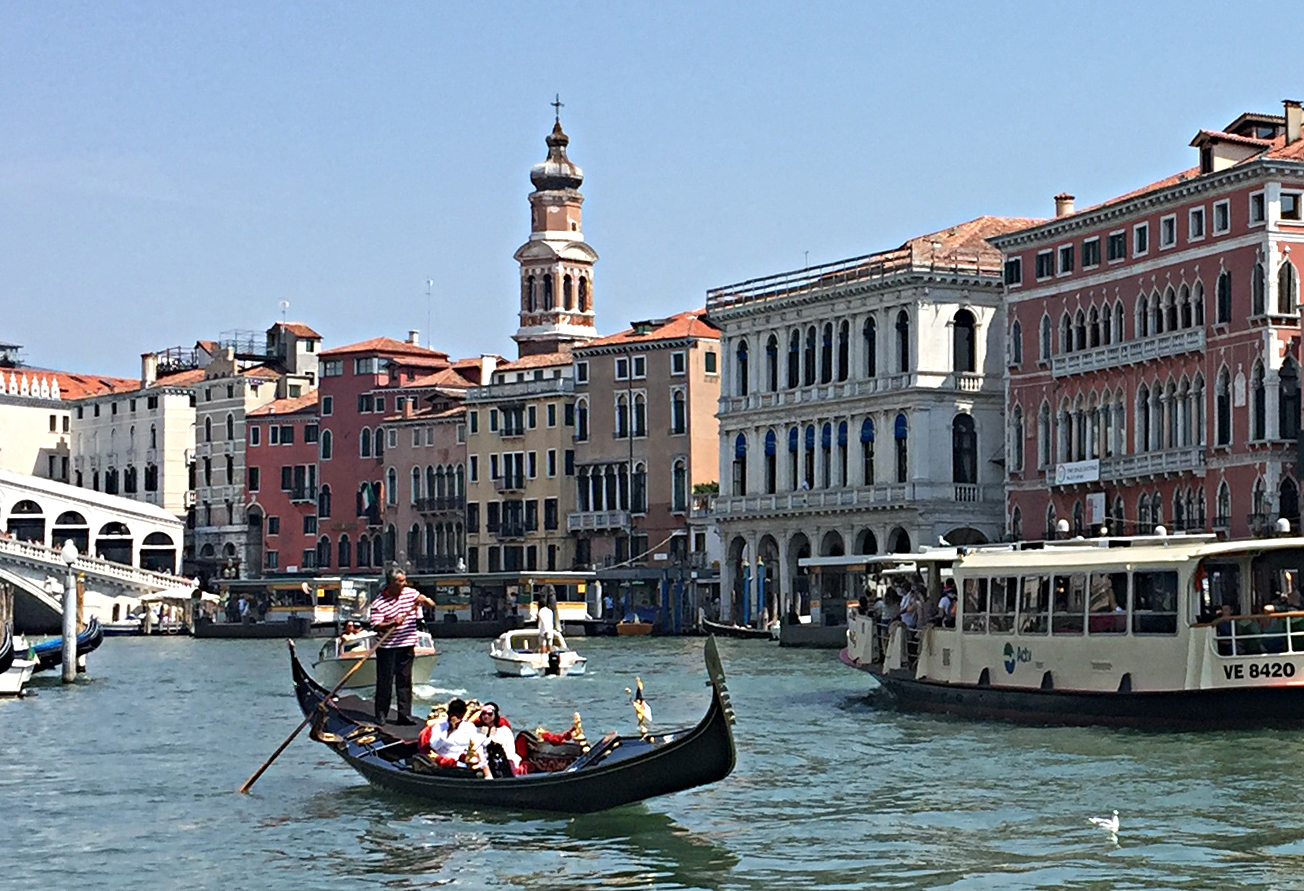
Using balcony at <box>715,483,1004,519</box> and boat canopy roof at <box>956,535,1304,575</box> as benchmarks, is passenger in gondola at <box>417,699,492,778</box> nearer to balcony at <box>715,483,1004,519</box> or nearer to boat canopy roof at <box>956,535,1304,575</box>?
boat canopy roof at <box>956,535,1304,575</box>

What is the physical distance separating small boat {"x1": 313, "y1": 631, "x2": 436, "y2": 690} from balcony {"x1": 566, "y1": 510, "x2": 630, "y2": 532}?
30964 mm

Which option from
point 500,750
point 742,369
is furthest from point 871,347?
point 500,750

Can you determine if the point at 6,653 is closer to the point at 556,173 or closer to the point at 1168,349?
the point at 1168,349

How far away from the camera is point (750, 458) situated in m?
62.8

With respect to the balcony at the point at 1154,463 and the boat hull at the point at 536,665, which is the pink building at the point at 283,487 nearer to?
the balcony at the point at 1154,463

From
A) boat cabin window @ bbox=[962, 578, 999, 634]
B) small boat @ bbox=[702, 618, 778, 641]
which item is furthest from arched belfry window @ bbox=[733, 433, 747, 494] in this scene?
boat cabin window @ bbox=[962, 578, 999, 634]

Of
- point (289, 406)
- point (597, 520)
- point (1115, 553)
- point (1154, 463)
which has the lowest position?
point (1115, 553)

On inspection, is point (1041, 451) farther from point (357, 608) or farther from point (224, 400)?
point (224, 400)

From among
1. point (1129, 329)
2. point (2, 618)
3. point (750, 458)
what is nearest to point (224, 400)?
point (750, 458)

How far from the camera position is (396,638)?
20594mm

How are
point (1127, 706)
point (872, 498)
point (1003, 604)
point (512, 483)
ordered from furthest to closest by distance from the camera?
point (512, 483) < point (872, 498) < point (1003, 604) < point (1127, 706)

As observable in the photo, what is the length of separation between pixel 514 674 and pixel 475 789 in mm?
22911

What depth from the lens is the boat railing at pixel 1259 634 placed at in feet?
75.9

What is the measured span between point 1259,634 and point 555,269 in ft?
191
